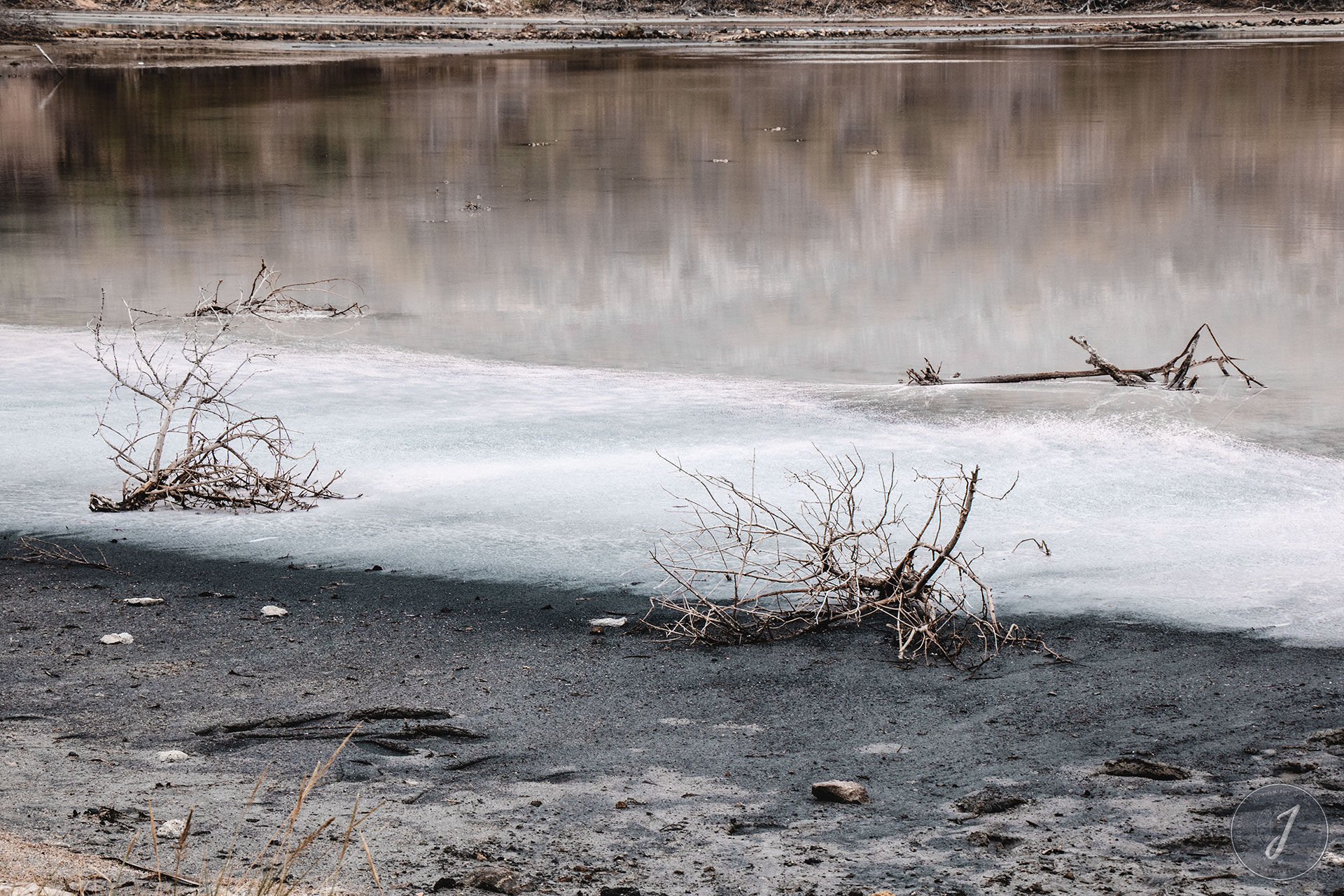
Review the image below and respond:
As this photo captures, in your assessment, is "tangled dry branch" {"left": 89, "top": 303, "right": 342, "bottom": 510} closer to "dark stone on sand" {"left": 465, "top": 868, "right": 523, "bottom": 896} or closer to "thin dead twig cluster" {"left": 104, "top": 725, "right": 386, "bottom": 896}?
"thin dead twig cluster" {"left": 104, "top": 725, "right": 386, "bottom": 896}

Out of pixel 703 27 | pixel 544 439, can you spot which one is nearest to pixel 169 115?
pixel 544 439

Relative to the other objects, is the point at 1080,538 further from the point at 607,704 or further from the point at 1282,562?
the point at 607,704

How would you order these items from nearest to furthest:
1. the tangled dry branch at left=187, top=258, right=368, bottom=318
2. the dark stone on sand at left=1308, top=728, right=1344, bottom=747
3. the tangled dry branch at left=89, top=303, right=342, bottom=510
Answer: the dark stone on sand at left=1308, top=728, right=1344, bottom=747
the tangled dry branch at left=89, top=303, right=342, bottom=510
the tangled dry branch at left=187, top=258, right=368, bottom=318

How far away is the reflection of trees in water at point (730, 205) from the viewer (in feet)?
33.8

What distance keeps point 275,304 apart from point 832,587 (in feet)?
21.8

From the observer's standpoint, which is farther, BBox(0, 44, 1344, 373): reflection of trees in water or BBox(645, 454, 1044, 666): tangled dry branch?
BBox(0, 44, 1344, 373): reflection of trees in water

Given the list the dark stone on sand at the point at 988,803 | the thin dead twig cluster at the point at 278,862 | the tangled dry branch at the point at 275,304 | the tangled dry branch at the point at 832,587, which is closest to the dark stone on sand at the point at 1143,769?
the dark stone on sand at the point at 988,803

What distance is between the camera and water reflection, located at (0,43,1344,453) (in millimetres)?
9680

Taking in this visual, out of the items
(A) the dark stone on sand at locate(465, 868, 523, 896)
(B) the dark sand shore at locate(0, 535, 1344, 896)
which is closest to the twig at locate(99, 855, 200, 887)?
(B) the dark sand shore at locate(0, 535, 1344, 896)

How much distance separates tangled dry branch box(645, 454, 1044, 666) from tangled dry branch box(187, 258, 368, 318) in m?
4.95

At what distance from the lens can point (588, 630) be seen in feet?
16.2

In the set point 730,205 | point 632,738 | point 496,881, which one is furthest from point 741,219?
point 496,881

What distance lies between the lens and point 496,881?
321cm

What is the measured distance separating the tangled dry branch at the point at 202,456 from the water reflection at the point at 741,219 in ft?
7.17
